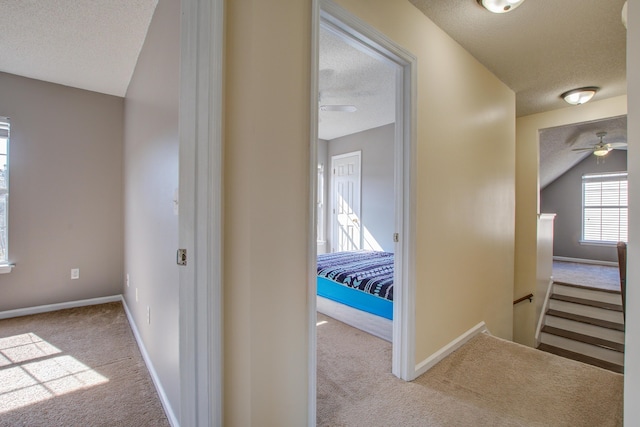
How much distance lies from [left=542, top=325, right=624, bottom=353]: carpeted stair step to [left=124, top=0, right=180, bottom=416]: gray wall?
487cm

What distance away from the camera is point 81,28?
2.13 m

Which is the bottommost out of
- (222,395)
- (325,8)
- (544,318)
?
(544,318)

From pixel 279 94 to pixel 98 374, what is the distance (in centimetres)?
222

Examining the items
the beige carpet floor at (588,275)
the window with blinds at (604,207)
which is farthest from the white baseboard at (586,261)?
the window with blinds at (604,207)

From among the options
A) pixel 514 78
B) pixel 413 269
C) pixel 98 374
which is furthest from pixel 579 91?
pixel 98 374

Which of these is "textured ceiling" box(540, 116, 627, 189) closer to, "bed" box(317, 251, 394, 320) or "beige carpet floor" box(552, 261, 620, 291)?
"beige carpet floor" box(552, 261, 620, 291)

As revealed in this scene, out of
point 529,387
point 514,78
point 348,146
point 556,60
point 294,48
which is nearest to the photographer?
point 294,48

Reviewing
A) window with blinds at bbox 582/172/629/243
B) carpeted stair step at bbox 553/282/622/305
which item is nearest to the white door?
carpeted stair step at bbox 553/282/622/305

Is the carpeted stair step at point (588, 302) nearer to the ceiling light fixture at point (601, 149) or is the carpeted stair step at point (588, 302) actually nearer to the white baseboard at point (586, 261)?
the ceiling light fixture at point (601, 149)

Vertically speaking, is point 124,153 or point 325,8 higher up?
point 325,8

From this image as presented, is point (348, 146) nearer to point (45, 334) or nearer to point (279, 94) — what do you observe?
point (279, 94)

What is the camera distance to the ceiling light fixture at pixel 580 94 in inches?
119

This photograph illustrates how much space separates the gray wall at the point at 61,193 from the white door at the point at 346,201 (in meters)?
3.54

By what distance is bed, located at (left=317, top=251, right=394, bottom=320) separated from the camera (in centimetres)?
256
